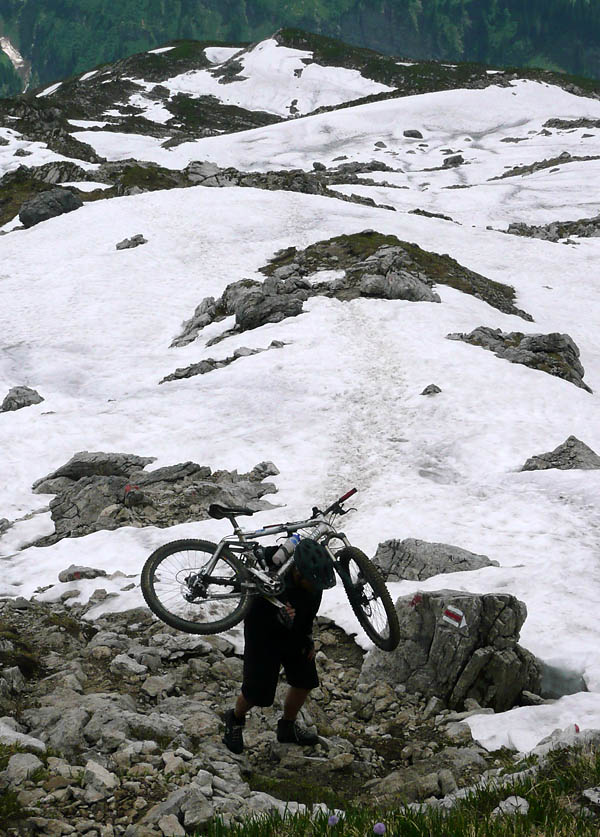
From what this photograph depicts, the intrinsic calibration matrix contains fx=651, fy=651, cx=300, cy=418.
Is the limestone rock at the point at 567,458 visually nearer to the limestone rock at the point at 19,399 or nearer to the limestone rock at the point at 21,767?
the limestone rock at the point at 21,767

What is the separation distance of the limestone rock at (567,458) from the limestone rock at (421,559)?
219 inches

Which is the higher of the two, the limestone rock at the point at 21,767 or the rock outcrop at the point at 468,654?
the limestone rock at the point at 21,767

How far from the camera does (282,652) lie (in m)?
7.18

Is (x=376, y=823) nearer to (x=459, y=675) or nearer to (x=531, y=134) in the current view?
(x=459, y=675)

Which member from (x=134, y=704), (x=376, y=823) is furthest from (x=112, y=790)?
(x=376, y=823)

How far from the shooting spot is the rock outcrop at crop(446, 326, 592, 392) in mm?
25703

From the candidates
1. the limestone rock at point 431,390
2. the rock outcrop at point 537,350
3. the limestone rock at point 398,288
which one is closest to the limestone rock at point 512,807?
the limestone rock at point 431,390

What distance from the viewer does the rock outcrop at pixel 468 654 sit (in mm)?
8359

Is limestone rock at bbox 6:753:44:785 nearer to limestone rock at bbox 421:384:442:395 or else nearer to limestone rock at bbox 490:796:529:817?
limestone rock at bbox 490:796:529:817

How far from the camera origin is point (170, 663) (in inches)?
358

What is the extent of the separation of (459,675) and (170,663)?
3932 mm

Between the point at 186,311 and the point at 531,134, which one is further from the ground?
the point at 531,134

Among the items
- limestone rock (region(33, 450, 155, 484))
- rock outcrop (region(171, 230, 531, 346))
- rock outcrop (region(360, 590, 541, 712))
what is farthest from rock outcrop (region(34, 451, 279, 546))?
rock outcrop (region(171, 230, 531, 346))

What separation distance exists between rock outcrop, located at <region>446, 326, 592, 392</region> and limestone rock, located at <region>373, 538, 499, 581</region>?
50.1ft
